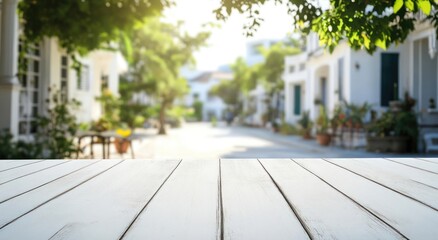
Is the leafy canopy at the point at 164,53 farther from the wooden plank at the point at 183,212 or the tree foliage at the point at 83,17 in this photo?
the wooden plank at the point at 183,212

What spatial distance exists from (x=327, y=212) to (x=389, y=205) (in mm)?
267

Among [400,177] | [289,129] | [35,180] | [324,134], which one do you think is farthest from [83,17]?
[289,129]

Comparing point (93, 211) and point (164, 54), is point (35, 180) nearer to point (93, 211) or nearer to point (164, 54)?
point (93, 211)

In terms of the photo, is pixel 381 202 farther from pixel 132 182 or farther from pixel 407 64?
pixel 407 64

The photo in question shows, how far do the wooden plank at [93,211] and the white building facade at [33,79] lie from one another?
5.31 meters

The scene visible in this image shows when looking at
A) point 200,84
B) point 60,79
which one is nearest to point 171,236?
point 60,79

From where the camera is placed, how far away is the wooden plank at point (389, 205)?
1.21 m

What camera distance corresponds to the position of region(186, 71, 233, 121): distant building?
2404 inches

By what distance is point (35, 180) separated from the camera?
1917 millimetres

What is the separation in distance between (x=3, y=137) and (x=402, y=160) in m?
5.42

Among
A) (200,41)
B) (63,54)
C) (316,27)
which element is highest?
(200,41)

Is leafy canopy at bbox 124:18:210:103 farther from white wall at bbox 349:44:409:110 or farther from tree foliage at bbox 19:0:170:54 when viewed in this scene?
tree foliage at bbox 19:0:170:54

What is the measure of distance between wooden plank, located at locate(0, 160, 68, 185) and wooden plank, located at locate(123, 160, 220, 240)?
29.0 inches

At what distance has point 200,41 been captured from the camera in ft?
68.0
